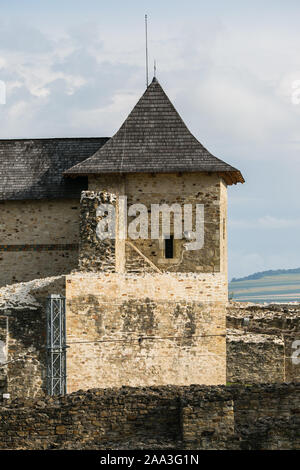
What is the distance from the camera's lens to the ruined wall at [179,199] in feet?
101

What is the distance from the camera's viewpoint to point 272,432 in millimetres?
19000

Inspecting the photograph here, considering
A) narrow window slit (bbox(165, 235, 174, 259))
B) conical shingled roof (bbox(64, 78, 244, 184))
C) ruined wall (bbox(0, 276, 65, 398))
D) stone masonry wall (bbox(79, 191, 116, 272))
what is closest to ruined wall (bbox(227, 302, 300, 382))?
narrow window slit (bbox(165, 235, 174, 259))

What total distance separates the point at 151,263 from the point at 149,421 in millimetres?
10697

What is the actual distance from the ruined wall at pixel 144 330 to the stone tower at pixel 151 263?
0.08ft

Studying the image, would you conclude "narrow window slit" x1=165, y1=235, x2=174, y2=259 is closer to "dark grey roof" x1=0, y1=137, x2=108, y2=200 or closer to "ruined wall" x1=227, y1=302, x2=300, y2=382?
"ruined wall" x1=227, y1=302, x2=300, y2=382

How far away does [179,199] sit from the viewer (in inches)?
1216

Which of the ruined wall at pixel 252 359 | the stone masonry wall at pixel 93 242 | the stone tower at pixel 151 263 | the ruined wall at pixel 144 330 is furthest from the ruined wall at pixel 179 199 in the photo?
the ruined wall at pixel 144 330

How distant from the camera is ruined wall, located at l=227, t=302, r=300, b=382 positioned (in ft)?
91.7

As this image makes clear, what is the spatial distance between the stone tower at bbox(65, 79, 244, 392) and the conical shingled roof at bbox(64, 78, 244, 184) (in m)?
0.03

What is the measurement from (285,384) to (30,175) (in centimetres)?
1471

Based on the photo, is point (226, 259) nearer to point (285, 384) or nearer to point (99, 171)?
point (99, 171)

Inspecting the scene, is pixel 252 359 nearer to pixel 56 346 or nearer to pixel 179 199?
pixel 179 199

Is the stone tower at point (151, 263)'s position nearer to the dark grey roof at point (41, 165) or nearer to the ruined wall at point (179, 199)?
the ruined wall at point (179, 199)
